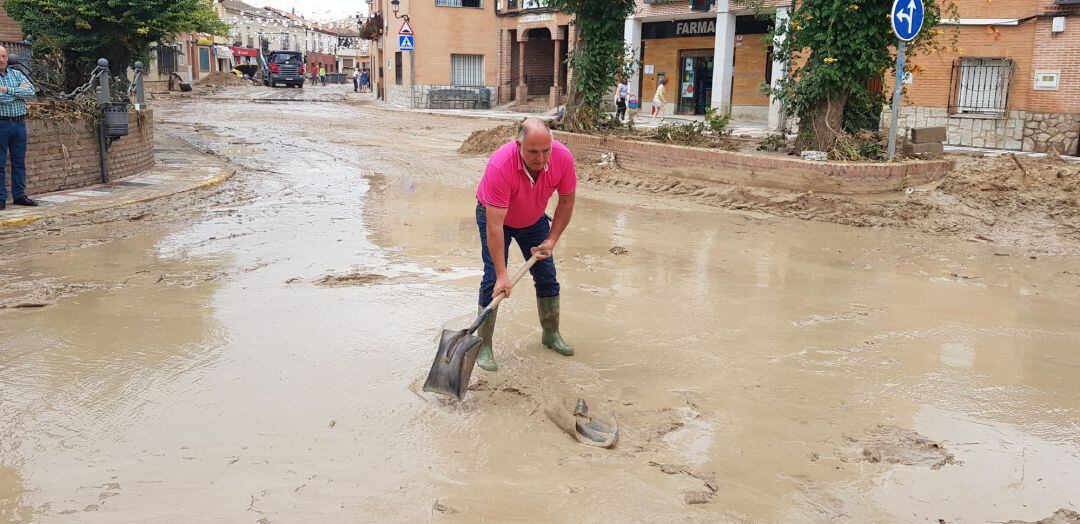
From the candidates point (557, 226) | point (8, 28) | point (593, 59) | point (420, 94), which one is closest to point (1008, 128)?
point (593, 59)

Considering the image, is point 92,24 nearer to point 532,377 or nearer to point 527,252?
point 527,252

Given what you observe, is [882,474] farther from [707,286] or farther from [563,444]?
[707,286]

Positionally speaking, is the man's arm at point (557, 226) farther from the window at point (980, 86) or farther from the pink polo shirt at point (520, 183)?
the window at point (980, 86)

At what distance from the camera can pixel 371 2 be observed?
157 ft

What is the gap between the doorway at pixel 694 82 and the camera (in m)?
24.8

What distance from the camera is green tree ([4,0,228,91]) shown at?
1198 cm

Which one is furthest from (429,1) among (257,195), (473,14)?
(257,195)

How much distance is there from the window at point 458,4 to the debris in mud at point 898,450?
95.6 ft

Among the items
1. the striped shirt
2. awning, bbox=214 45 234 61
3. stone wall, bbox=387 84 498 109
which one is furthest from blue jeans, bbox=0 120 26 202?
awning, bbox=214 45 234 61

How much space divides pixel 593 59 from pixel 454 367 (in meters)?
10.1

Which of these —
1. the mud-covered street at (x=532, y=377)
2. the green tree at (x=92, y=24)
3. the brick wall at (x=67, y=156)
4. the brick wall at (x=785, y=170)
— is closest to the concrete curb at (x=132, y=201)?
the mud-covered street at (x=532, y=377)

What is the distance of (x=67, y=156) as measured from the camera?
9500 mm

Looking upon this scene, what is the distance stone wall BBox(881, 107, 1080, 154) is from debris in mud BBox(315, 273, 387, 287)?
37.4ft

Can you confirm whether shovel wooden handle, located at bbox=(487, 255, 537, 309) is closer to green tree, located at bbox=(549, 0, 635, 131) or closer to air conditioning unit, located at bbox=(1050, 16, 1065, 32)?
green tree, located at bbox=(549, 0, 635, 131)
